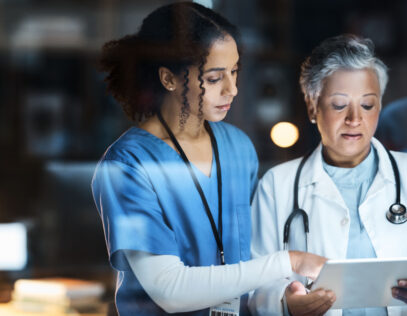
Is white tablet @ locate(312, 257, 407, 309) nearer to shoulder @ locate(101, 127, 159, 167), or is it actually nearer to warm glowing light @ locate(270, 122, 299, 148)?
warm glowing light @ locate(270, 122, 299, 148)

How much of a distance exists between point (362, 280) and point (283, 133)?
0.63 m

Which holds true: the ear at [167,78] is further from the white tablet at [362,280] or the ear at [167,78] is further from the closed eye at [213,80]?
the white tablet at [362,280]

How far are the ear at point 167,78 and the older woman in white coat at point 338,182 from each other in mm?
520

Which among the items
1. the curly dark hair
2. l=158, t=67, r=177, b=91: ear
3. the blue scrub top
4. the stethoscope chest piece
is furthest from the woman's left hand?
l=158, t=67, r=177, b=91: ear

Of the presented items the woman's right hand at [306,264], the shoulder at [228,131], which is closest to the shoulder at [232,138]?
the shoulder at [228,131]

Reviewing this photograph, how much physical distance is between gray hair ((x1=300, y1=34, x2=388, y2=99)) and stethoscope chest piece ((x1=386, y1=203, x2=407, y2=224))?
1.52 ft

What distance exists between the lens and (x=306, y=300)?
6.56 feet

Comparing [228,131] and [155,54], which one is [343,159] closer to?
[228,131]

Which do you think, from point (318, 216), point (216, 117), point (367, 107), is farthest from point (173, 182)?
point (367, 107)

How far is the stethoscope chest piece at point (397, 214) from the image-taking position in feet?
6.93

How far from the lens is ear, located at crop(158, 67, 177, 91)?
201 cm

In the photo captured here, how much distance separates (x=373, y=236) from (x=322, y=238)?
7.8 inches

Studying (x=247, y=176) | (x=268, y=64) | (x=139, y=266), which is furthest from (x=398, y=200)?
(x=139, y=266)

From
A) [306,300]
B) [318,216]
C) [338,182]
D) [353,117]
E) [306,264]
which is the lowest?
[306,300]
